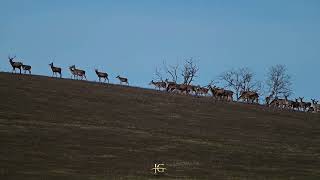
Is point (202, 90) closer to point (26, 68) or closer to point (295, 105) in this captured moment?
point (295, 105)

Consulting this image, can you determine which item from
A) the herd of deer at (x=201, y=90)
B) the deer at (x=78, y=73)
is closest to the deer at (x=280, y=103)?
the herd of deer at (x=201, y=90)

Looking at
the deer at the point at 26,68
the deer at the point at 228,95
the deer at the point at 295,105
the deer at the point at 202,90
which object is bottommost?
the deer at the point at 295,105

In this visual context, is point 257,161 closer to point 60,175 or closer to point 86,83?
point 60,175

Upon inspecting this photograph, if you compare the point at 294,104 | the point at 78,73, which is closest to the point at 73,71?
the point at 78,73

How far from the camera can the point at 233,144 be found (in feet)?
122

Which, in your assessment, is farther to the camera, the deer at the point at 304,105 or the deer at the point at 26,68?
the deer at the point at 304,105

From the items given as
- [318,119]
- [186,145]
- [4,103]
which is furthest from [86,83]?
[186,145]

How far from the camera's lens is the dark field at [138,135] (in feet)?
87.5

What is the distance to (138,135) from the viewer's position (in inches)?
1437

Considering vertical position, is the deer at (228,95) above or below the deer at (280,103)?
above

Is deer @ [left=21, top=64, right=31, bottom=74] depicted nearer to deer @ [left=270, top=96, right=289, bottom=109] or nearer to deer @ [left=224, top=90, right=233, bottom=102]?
deer @ [left=224, top=90, right=233, bottom=102]

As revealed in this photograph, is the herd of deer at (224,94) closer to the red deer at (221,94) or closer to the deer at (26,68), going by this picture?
the red deer at (221,94)

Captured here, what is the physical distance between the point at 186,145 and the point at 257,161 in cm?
435

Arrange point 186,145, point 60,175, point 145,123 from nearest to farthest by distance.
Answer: point 60,175 < point 186,145 < point 145,123
